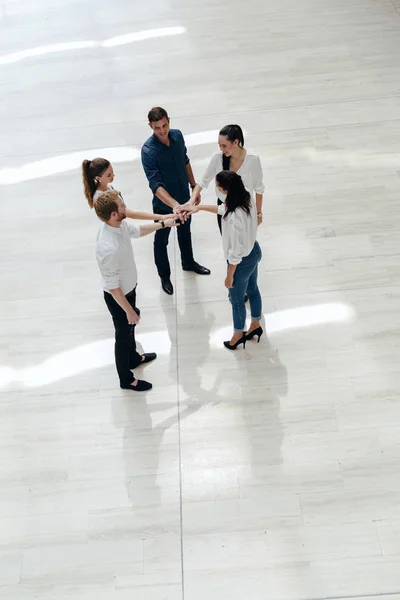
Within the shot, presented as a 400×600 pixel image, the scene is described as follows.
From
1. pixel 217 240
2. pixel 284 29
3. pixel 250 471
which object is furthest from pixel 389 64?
pixel 250 471

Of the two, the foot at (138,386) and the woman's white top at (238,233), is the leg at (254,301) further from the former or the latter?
the foot at (138,386)

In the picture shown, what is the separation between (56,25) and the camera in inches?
310

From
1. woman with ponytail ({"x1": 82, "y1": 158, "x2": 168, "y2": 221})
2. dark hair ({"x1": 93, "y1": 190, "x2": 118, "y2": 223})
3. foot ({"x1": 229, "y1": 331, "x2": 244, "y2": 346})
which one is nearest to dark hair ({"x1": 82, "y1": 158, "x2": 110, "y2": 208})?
woman with ponytail ({"x1": 82, "y1": 158, "x2": 168, "y2": 221})

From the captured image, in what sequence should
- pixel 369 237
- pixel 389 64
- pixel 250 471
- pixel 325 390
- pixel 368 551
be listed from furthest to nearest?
pixel 389 64 < pixel 369 237 < pixel 325 390 < pixel 250 471 < pixel 368 551

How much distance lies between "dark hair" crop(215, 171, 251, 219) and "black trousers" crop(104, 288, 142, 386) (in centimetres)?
84

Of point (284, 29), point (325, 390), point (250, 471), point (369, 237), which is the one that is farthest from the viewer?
point (284, 29)

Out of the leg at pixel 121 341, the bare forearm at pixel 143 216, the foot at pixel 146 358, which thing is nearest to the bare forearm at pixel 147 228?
the bare forearm at pixel 143 216

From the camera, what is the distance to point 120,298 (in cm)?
395

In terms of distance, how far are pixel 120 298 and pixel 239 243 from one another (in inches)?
29.5

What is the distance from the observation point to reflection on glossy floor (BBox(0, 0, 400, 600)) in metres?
3.77

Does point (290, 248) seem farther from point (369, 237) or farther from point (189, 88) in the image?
point (189, 88)

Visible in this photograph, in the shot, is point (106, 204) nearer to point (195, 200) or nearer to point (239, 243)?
point (239, 243)

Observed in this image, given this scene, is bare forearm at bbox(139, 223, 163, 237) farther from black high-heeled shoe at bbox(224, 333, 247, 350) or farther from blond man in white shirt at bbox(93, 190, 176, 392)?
black high-heeled shoe at bbox(224, 333, 247, 350)

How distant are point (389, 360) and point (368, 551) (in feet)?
4.26
